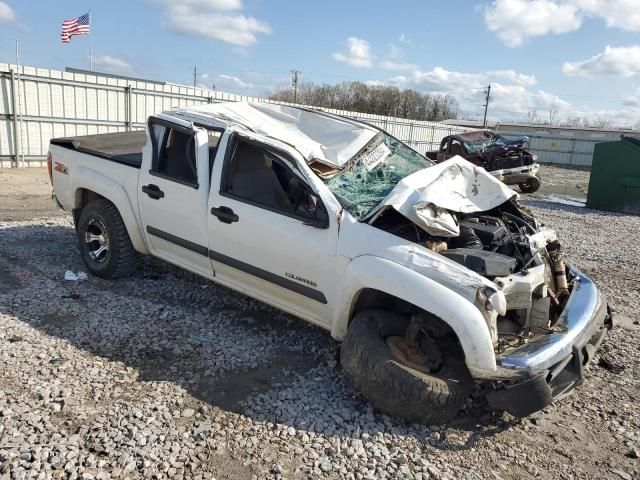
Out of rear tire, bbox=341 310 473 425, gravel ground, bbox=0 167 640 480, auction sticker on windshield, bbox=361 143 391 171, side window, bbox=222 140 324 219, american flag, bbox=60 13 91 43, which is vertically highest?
american flag, bbox=60 13 91 43

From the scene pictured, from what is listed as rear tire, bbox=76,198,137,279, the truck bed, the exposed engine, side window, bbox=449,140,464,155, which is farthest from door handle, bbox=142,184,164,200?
side window, bbox=449,140,464,155

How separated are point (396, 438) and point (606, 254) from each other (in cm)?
700

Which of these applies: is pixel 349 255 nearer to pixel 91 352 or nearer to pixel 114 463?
pixel 114 463

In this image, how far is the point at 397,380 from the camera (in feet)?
10.2

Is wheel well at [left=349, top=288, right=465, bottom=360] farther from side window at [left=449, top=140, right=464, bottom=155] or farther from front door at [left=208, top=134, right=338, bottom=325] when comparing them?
side window at [left=449, top=140, right=464, bottom=155]

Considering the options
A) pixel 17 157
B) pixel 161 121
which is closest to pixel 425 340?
pixel 161 121

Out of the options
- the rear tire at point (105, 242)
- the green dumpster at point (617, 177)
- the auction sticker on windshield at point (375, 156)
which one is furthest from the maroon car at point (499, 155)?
the rear tire at point (105, 242)

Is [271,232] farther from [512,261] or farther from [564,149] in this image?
[564,149]

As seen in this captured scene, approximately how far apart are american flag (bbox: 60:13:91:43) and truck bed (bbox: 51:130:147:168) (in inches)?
675

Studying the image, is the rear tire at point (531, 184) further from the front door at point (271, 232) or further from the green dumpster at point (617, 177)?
the front door at point (271, 232)

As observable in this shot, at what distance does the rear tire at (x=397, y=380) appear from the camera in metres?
3.06

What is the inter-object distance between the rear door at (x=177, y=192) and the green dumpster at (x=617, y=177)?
12691 mm

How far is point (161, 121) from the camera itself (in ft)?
15.7

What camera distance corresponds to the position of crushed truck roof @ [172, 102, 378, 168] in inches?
164
